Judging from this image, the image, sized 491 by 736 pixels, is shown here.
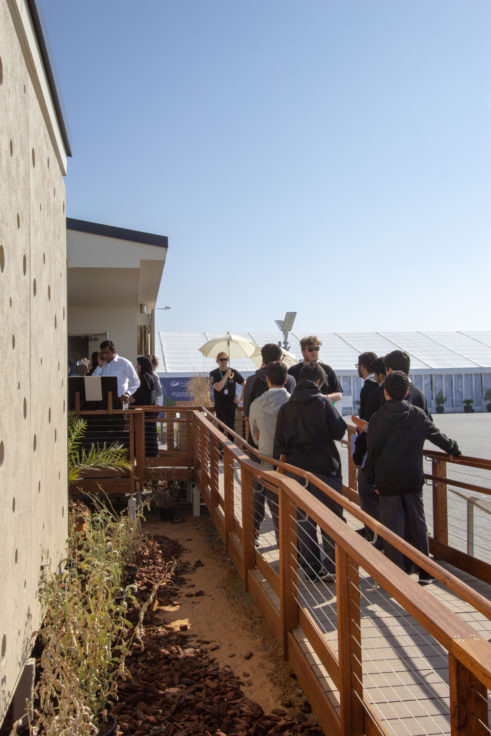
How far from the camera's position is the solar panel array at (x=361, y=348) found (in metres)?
35.1

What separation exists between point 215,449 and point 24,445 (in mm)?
4105

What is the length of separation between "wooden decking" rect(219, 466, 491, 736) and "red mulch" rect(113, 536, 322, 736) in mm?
407

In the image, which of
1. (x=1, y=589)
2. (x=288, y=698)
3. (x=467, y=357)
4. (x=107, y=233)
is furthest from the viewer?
(x=467, y=357)

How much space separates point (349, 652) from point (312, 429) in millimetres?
2330

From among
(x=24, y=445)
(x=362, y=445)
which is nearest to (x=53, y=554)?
(x=24, y=445)

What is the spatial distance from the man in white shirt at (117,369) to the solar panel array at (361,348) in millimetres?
23793

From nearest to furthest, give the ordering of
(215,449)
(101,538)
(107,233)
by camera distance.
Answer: (101,538)
(215,449)
(107,233)

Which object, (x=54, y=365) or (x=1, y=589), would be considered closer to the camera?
(x=1, y=589)

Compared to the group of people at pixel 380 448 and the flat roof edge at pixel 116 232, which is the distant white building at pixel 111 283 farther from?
the group of people at pixel 380 448

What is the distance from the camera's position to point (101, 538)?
492cm

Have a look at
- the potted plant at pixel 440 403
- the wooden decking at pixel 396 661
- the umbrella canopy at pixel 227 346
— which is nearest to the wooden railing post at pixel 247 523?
the wooden decking at pixel 396 661

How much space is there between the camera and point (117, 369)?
8.91m

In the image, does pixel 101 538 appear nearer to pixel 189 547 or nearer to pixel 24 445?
pixel 24 445

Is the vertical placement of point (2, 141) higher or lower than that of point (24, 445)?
higher
